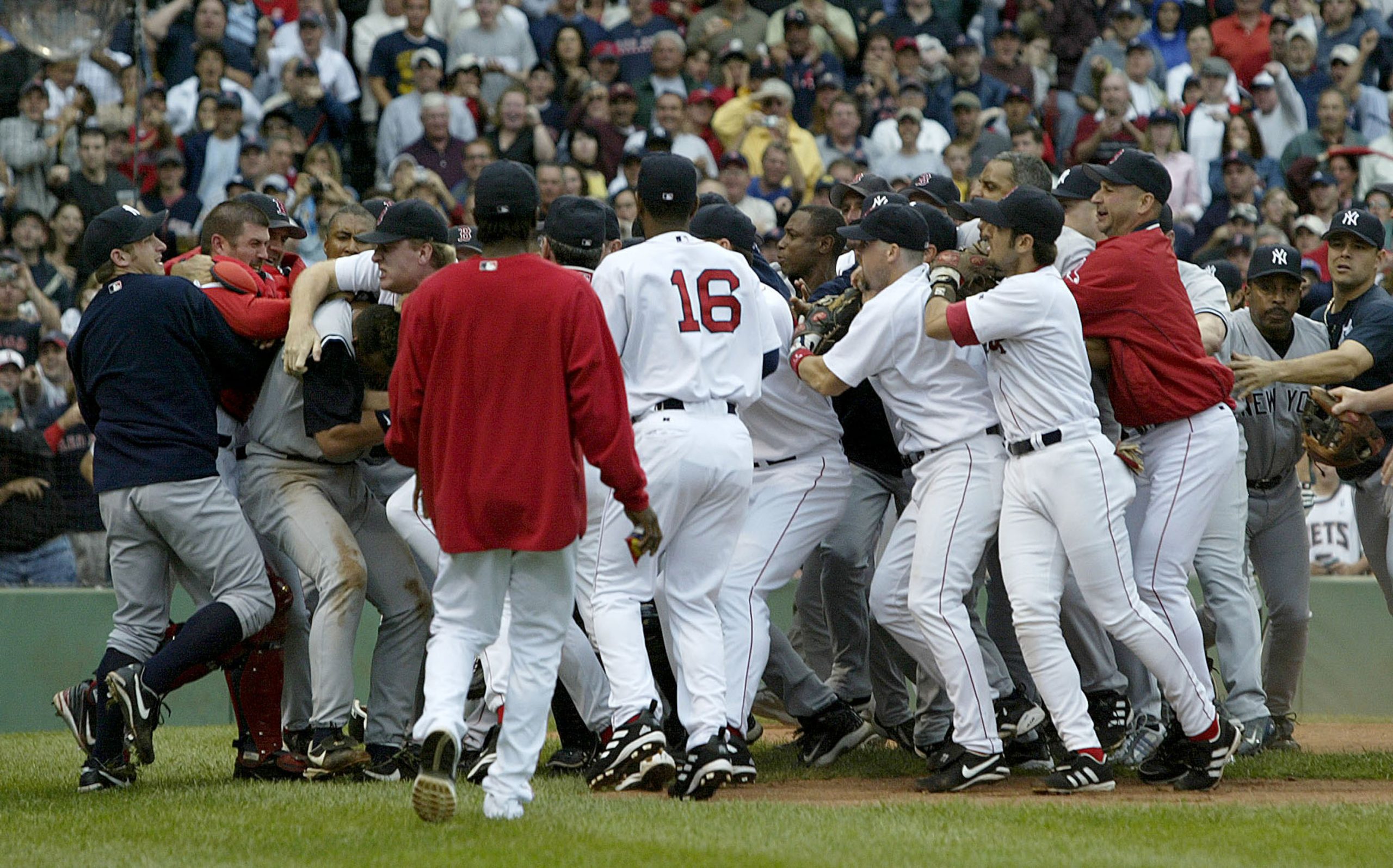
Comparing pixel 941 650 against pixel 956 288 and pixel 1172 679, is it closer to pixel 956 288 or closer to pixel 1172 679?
pixel 1172 679

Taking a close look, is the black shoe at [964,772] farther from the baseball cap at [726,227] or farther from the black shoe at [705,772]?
the baseball cap at [726,227]

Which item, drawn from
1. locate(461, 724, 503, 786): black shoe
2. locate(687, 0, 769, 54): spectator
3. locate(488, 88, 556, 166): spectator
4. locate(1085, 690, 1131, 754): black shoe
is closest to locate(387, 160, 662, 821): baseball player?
locate(461, 724, 503, 786): black shoe

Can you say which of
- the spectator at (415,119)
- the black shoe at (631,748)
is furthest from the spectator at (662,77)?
the black shoe at (631,748)

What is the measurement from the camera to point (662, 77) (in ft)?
49.9

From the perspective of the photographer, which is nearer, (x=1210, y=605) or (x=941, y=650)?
(x=941, y=650)

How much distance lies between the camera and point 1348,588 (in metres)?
10.1

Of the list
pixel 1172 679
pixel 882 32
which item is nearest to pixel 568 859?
pixel 1172 679

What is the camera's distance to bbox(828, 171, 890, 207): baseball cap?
316 inches

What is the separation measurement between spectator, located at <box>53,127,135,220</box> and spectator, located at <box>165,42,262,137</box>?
162 centimetres

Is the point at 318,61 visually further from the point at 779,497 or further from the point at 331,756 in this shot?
the point at 331,756

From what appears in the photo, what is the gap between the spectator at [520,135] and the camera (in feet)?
46.1

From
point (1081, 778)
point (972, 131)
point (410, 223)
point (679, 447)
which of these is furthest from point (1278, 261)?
point (972, 131)

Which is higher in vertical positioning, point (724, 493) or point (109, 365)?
point (109, 365)

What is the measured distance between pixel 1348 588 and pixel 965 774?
16.3 ft
